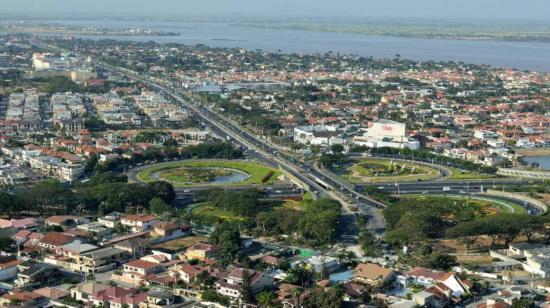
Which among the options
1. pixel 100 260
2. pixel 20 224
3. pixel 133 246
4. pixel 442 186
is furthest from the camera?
pixel 442 186

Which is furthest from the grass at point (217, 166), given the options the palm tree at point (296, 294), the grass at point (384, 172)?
the palm tree at point (296, 294)

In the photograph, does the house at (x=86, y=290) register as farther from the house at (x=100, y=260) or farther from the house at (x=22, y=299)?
the house at (x=100, y=260)

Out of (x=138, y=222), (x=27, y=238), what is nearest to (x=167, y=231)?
(x=138, y=222)

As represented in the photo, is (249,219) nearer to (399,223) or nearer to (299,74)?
(399,223)

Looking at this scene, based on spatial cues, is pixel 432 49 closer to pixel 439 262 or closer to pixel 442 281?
pixel 439 262

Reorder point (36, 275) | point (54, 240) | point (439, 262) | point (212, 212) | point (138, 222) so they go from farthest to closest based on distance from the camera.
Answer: point (212, 212), point (138, 222), point (54, 240), point (439, 262), point (36, 275)

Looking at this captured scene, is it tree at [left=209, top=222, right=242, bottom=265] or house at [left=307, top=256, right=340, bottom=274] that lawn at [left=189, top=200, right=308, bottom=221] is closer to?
tree at [left=209, top=222, right=242, bottom=265]

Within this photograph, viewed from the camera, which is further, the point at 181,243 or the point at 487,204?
the point at 487,204

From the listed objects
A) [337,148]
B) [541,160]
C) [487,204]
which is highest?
[487,204]
